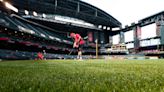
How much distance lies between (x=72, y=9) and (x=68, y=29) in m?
8.85

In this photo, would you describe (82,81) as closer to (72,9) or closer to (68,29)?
(72,9)

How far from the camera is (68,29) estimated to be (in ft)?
273

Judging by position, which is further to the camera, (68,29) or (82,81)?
(68,29)

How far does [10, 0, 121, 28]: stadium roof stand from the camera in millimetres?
66750

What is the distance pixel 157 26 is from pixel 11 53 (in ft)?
183

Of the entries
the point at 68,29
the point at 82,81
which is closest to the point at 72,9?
the point at 68,29

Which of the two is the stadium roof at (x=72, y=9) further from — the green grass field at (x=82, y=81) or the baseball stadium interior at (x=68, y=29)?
the green grass field at (x=82, y=81)

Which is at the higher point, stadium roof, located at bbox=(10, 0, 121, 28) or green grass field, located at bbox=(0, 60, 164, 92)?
stadium roof, located at bbox=(10, 0, 121, 28)

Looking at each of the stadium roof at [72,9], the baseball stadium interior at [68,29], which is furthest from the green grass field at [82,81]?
the stadium roof at [72,9]

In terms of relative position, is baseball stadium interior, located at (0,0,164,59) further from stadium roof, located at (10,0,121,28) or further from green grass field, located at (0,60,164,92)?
green grass field, located at (0,60,164,92)

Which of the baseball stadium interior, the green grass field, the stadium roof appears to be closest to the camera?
the green grass field

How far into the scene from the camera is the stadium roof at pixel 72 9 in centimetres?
6675

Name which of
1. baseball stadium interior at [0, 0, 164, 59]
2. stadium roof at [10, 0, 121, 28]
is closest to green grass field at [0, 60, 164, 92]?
baseball stadium interior at [0, 0, 164, 59]

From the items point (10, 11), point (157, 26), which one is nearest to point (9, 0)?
point (10, 11)
